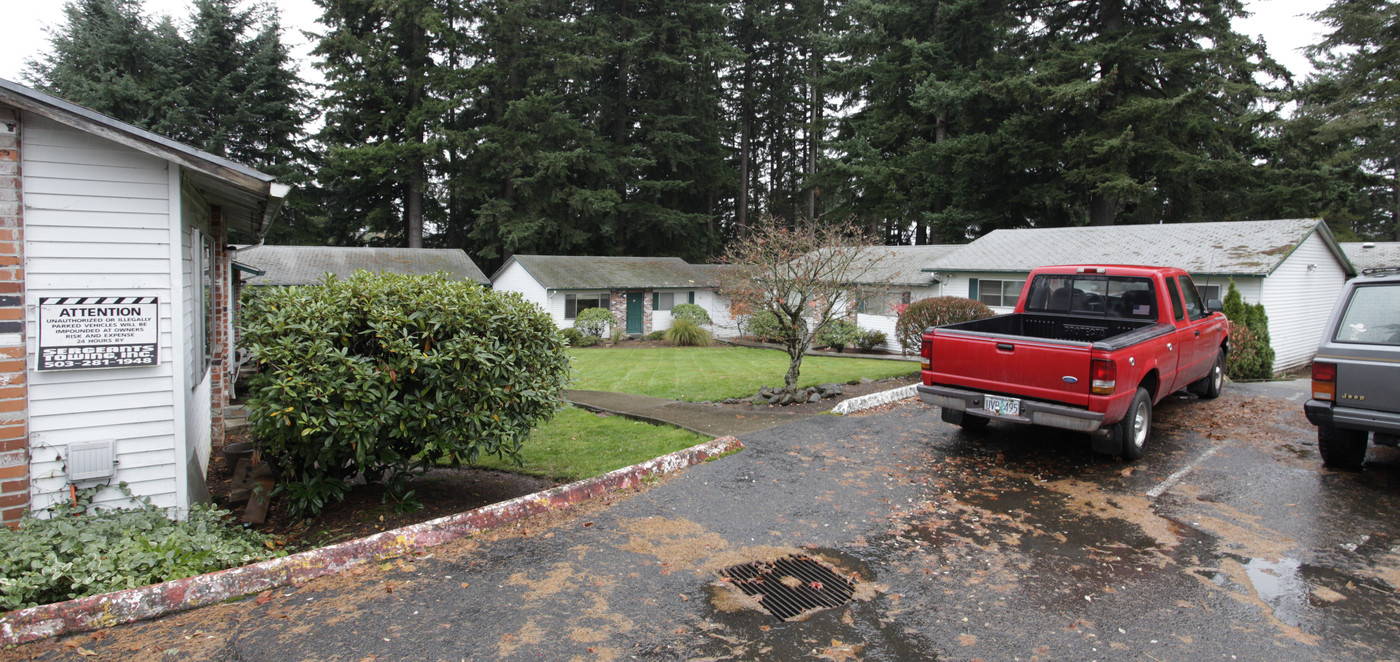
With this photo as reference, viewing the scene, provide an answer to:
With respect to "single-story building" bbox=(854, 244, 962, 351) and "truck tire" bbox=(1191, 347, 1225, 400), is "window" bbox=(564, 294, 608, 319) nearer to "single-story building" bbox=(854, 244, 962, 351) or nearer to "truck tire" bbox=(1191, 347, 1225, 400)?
"single-story building" bbox=(854, 244, 962, 351)

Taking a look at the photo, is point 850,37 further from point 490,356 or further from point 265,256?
point 490,356

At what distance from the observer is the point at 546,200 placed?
35.5 metres

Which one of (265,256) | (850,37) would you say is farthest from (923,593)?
(850,37)

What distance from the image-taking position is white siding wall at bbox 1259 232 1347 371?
17.9 m

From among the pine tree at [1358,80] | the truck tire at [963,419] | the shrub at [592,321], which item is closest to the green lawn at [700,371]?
the shrub at [592,321]

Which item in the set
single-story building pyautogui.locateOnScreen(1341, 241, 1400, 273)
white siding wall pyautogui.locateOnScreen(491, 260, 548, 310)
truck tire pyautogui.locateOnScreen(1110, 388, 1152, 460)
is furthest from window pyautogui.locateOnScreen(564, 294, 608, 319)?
single-story building pyautogui.locateOnScreen(1341, 241, 1400, 273)

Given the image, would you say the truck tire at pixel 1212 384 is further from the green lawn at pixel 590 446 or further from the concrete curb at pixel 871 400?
the green lawn at pixel 590 446

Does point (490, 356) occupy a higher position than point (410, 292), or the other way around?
point (410, 292)

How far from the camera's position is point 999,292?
21984 millimetres

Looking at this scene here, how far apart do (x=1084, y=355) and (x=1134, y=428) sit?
4.42ft

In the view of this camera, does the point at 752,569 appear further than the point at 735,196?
No

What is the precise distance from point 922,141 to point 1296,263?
57.0ft

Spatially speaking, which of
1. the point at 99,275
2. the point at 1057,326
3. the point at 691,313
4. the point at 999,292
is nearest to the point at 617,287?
the point at 691,313

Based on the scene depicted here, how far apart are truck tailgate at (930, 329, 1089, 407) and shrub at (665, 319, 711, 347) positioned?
19.6 metres
